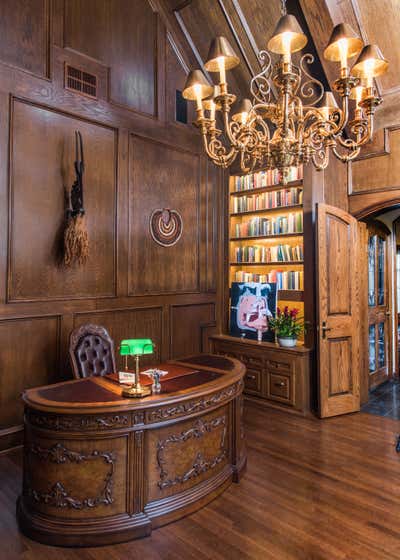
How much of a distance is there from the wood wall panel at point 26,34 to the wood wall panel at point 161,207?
1.19 meters

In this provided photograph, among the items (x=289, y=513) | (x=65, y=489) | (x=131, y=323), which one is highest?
(x=131, y=323)

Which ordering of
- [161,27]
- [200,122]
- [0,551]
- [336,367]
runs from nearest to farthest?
[0,551] < [200,122] < [336,367] < [161,27]

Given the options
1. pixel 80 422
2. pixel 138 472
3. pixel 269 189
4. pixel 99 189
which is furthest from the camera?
pixel 269 189

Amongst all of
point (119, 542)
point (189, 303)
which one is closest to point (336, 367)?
point (189, 303)

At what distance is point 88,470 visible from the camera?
2.23 metres

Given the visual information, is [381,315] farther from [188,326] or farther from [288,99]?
[288,99]

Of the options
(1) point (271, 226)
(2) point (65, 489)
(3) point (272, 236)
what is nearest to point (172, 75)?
(1) point (271, 226)

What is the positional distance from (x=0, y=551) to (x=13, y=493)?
653 millimetres

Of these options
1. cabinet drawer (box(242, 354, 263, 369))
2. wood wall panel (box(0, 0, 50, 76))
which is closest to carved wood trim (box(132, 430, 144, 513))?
cabinet drawer (box(242, 354, 263, 369))

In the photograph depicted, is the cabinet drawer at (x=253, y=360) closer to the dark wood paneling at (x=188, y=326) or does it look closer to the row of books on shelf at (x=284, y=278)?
the dark wood paneling at (x=188, y=326)

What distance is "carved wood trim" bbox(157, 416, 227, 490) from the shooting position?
242 centimetres

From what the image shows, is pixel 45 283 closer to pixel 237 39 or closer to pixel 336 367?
pixel 336 367

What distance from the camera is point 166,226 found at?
15.8ft

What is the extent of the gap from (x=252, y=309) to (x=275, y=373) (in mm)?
910
